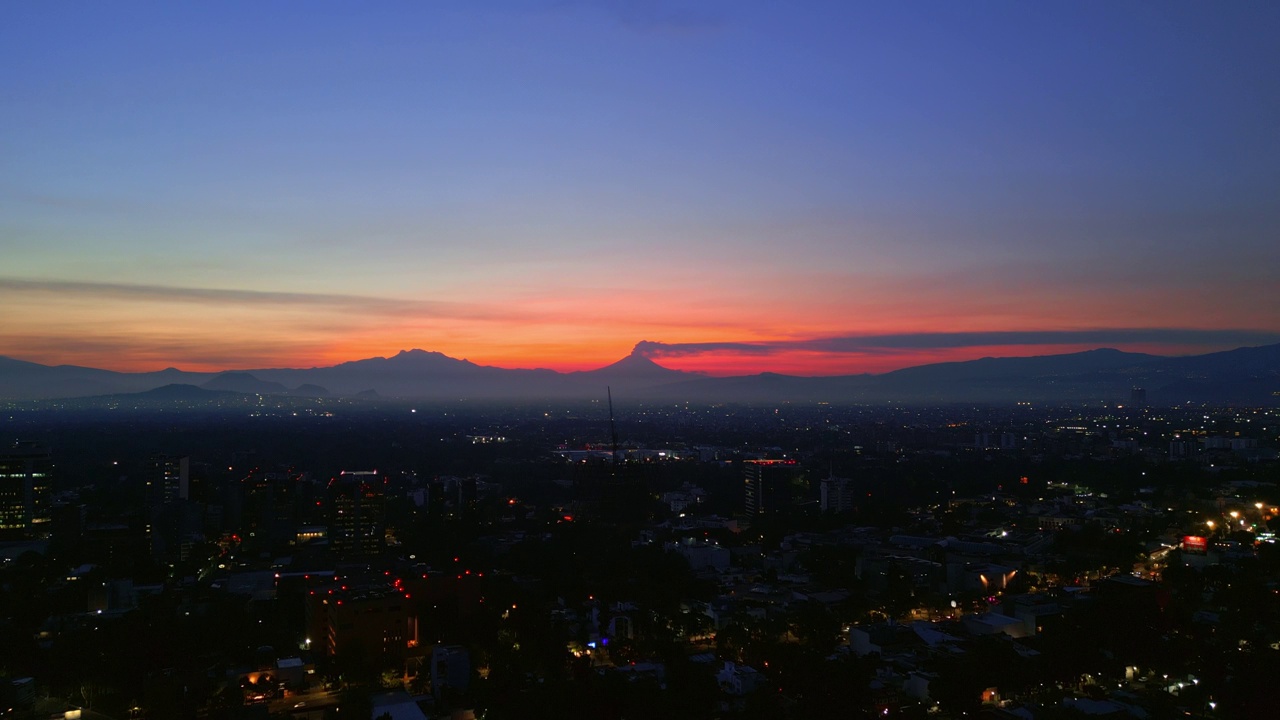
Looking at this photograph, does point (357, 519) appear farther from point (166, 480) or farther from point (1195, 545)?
point (1195, 545)

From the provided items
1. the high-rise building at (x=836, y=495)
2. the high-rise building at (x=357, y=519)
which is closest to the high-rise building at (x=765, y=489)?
the high-rise building at (x=836, y=495)

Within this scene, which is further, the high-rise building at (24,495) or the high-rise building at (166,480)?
the high-rise building at (166,480)

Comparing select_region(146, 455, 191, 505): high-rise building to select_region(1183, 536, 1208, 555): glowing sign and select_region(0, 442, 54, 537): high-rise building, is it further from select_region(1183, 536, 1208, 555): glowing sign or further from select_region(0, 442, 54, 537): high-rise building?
select_region(1183, 536, 1208, 555): glowing sign

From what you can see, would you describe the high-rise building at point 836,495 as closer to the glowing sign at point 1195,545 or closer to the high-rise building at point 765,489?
the high-rise building at point 765,489

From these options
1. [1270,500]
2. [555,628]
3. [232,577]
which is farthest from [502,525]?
[1270,500]

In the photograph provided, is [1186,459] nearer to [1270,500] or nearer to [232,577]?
[1270,500]
